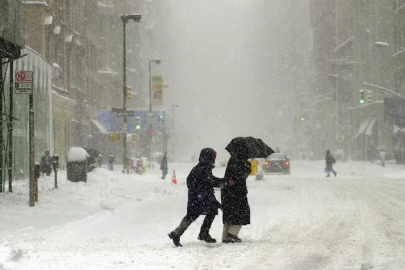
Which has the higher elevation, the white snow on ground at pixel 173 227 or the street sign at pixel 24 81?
the street sign at pixel 24 81

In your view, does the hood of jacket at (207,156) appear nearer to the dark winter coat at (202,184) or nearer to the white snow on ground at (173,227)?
the dark winter coat at (202,184)

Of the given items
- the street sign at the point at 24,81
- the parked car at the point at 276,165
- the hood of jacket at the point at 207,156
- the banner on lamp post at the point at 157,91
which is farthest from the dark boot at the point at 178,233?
the banner on lamp post at the point at 157,91

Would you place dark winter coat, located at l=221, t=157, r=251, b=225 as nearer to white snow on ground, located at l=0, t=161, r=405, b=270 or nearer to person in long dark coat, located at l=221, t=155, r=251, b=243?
person in long dark coat, located at l=221, t=155, r=251, b=243

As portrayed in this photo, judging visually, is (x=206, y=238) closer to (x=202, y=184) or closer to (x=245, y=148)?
(x=202, y=184)

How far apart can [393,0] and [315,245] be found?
65.9 m

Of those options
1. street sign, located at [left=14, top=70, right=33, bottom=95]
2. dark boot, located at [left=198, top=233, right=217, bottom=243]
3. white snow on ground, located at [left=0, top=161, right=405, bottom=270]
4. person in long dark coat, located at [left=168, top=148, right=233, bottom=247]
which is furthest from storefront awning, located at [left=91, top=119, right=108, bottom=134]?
person in long dark coat, located at [left=168, top=148, right=233, bottom=247]

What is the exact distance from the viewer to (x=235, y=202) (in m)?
11.1

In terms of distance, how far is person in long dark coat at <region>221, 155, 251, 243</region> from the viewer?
11.0 m

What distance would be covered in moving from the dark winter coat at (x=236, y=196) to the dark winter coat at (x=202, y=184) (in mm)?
435

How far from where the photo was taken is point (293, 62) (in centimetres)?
16512

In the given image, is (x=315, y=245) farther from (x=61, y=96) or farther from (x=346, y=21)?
(x=346, y=21)

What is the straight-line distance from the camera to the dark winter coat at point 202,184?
34.8ft

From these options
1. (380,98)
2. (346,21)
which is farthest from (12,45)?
(346,21)

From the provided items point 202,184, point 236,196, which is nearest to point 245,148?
point 236,196
